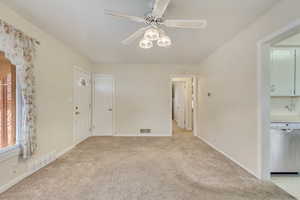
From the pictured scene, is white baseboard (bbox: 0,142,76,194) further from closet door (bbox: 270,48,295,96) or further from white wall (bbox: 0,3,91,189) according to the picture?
closet door (bbox: 270,48,295,96)

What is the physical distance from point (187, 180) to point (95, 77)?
4280mm

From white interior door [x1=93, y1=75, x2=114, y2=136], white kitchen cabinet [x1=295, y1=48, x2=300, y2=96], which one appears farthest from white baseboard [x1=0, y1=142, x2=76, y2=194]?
white kitchen cabinet [x1=295, y1=48, x2=300, y2=96]

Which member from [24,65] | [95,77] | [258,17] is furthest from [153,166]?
[95,77]

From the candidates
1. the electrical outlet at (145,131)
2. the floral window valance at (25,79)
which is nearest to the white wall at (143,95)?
the electrical outlet at (145,131)

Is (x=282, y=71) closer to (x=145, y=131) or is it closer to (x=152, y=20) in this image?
(x=152, y=20)

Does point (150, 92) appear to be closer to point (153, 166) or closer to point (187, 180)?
point (153, 166)

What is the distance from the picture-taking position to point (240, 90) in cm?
285

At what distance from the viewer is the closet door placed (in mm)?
2752

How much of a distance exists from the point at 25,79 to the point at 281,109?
451 centimetres

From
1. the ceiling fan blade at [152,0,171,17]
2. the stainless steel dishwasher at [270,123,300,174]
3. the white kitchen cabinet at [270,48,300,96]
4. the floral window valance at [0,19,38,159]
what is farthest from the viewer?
the white kitchen cabinet at [270,48,300,96]

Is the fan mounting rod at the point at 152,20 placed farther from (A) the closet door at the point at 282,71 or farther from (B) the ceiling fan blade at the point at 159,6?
(A) the closet door at the point at 282,71

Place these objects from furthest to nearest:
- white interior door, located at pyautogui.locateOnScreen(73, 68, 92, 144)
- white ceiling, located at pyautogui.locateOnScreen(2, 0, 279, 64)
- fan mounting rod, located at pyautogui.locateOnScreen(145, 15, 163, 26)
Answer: white interior door, located at pyautogui.locateOnScreen(73, 68, 92, 144) < white ceiling, located at pyautogui.locateOnScreen(2, 0, 279, 64) < fan mounting rod, located at pyautogui.locateOnScreen(145, 15, 163, 26)

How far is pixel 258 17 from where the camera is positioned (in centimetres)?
233

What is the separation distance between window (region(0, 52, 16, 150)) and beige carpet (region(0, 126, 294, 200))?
0.70 meters
